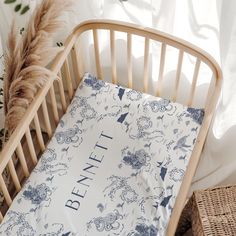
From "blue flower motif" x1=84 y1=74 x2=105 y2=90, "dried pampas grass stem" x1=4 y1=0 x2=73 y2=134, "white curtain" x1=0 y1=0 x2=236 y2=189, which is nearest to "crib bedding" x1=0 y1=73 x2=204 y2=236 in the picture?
"blue flower motif" x1=84 y1=74 x2=105 y2=90

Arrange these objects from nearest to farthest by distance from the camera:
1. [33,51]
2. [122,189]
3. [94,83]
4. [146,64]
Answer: [33,51] < [122,189] < [146,64] < [94,83]

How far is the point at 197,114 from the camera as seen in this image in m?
1.55

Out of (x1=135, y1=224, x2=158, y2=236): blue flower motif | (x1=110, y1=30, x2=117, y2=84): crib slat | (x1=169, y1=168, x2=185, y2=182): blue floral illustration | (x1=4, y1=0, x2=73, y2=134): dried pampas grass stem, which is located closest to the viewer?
(x1=4, y1=0, x2=73, y2=134): dried pampas grass stem

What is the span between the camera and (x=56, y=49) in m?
1.27

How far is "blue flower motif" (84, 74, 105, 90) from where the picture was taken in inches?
64.9

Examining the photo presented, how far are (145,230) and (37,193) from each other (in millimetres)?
364

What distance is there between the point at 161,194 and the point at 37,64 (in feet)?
1.83

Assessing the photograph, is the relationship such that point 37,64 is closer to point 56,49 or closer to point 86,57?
point 56,49

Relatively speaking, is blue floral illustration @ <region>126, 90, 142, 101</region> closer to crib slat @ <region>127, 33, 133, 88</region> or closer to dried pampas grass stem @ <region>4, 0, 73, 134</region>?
crib slat @ <region>127, 33, 133, 88</region>

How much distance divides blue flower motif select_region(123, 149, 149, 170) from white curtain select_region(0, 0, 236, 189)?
0.27 meters

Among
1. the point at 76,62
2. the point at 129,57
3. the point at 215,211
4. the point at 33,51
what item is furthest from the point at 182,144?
the point at 33,51

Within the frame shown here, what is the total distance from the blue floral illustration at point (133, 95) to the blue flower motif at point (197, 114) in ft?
0.61

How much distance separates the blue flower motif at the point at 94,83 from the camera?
165 cm

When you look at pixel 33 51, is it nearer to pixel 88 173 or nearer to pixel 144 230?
pixel 88 173
